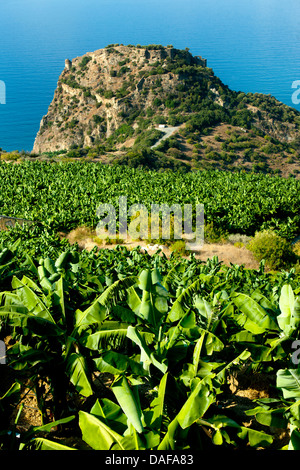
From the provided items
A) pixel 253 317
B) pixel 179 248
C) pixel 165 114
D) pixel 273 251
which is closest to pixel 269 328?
pixel 253 317

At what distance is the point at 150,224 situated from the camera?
1773 centimetres


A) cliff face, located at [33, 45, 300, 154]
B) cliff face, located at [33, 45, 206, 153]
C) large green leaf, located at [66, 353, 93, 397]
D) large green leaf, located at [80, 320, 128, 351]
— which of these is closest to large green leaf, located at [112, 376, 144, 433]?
large green leaf, located at [66, 353, 93, 397]

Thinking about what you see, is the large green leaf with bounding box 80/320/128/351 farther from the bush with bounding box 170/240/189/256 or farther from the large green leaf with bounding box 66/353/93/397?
the bush with bounding box 170/240/189/256

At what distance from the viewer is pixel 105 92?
95.0 m

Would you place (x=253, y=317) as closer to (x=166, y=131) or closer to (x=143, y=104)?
(x=166, y=131)

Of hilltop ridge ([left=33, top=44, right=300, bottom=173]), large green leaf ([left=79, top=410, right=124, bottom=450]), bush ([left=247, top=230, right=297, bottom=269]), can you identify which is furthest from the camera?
hilltop ridge ([left=33, top=44, right=300, bottom=173])

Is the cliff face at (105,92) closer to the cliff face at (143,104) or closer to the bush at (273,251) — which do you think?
the cliff face at (143,104)

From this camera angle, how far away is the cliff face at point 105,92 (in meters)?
90.0

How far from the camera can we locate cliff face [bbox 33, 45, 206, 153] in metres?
90.0

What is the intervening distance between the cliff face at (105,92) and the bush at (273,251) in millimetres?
78383

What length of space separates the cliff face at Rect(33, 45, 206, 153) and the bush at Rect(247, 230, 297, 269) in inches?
3086

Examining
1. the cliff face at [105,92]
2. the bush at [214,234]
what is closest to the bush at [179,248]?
the bush at [214,234]
